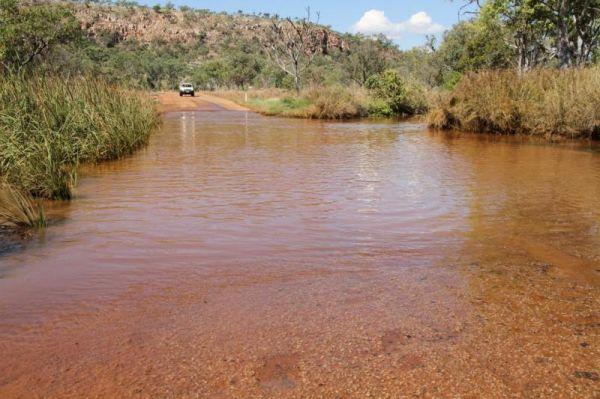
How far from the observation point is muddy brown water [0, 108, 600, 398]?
3.06m

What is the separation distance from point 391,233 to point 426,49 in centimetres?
6124

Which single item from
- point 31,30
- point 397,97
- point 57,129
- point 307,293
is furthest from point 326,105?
point 307,293

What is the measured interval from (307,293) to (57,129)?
696 cm

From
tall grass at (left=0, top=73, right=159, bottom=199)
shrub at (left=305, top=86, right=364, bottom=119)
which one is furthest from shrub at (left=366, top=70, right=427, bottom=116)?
tall grass at (left=0, top=73, right=159, bottom=199)

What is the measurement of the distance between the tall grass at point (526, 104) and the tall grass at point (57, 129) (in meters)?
11.2

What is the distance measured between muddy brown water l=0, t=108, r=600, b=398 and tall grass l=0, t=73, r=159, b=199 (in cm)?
65

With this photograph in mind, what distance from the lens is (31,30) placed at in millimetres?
32594

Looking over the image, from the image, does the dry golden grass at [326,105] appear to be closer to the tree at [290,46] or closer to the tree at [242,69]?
the tree at [290,46]

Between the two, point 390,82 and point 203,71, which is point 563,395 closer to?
point 390,82

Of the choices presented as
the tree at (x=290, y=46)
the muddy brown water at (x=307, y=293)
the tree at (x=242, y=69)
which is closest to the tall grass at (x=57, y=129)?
Answer: the muddy brown water at (x=307, y=293)

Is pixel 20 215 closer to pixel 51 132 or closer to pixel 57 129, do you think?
pixel 51 132

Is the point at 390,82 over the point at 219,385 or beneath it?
over

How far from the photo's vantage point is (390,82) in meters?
31.2

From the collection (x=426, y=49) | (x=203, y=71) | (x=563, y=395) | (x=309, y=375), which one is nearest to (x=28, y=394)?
(x=309, y=375)
